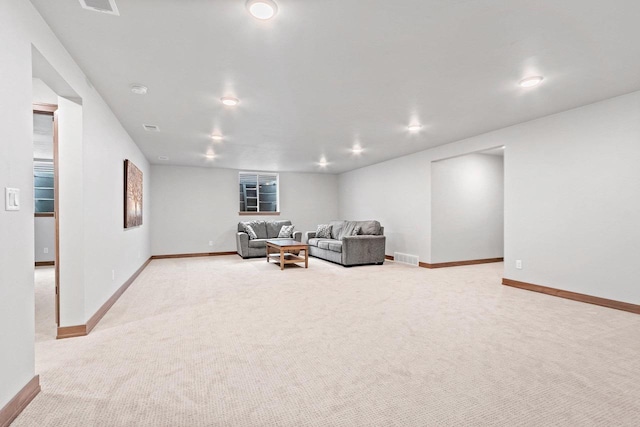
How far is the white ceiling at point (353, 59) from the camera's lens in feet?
6.55

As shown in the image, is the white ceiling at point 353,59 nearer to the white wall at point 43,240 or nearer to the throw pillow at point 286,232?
the throw pillow at point 286,232

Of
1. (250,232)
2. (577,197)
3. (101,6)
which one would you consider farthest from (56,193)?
(577,197)

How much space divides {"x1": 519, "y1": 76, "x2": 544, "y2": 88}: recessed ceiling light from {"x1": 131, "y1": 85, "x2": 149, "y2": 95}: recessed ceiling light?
12.1ft

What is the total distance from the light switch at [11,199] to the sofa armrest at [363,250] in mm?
5065

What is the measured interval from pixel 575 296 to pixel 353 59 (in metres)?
3.87

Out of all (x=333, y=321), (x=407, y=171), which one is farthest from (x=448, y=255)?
(x=333, y=321)

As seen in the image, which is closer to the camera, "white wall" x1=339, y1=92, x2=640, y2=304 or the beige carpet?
the beige carpet

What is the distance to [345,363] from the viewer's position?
2248mm

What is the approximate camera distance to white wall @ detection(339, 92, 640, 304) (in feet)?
11.4

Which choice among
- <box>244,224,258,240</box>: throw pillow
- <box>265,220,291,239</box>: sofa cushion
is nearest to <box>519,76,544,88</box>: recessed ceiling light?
<box>244,224,258,240</box>: throw pillow

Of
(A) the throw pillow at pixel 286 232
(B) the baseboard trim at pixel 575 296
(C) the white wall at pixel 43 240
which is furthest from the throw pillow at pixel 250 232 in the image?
(B) the baseboard trim at pixel 575 296

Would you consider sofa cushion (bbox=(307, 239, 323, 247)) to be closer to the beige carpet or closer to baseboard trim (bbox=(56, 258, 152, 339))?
the beige carpet

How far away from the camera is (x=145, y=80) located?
9.75ft

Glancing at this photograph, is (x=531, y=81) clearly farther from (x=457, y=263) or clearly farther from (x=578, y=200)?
(x=457, y=263)
